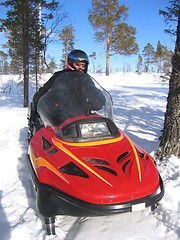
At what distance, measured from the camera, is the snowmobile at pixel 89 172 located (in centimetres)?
210

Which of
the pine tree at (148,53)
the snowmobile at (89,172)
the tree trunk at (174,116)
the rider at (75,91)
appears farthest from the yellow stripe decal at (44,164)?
the pine tree at (148,53)

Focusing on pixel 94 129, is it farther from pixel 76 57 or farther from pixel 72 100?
pixel 76 57

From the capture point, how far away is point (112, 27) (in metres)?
29.0

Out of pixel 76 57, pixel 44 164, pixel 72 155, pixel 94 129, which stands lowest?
pixel 44 164

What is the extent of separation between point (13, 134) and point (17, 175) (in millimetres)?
2251

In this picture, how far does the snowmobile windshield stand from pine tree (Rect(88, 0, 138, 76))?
2757 centimetres

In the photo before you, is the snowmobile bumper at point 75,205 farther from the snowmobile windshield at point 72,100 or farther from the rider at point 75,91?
the rider at point 75,91

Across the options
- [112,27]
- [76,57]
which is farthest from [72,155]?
[112,27]

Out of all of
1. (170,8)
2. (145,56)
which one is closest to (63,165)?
(170,8)

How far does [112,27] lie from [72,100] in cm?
2829

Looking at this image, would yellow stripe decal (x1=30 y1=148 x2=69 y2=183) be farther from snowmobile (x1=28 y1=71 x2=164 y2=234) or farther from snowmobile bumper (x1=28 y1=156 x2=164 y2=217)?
snowmobile bumper (x1=28 y1=156 x2=164 y2=217)

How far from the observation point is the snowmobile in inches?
82.5

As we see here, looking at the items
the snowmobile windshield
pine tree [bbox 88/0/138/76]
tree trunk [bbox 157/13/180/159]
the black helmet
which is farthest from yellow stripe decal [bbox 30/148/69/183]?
pine tree [bbox 88/0/138/76]

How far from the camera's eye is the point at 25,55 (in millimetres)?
12898
